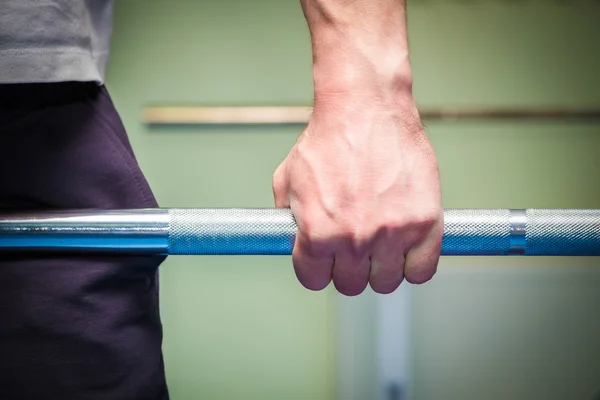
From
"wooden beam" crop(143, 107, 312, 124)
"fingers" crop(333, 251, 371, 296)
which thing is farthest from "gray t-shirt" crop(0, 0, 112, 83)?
"wooden beam" crop(143, 107, 312, 124)

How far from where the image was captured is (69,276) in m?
0.47

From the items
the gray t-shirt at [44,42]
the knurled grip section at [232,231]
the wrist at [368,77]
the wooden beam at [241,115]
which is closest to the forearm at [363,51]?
the wrist at [368,77]

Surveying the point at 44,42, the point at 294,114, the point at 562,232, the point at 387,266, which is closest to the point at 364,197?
the point at 387,266

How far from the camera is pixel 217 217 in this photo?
0.44 metres

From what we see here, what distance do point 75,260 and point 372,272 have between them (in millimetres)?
276

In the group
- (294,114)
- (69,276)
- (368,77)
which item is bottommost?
(69,276)

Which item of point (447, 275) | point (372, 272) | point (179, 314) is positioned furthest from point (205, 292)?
point (372, 272)

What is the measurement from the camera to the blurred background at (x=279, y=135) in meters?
1.50

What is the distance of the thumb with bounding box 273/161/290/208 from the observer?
1.46ft

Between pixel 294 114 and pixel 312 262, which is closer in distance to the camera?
pixel 312 262

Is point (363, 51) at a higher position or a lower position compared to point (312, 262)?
higher

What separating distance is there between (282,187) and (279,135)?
107cm

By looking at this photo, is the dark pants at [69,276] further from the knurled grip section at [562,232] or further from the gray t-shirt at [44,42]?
the knurled grip section at [562,232]

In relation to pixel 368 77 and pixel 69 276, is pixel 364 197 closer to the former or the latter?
pixel 368 77
